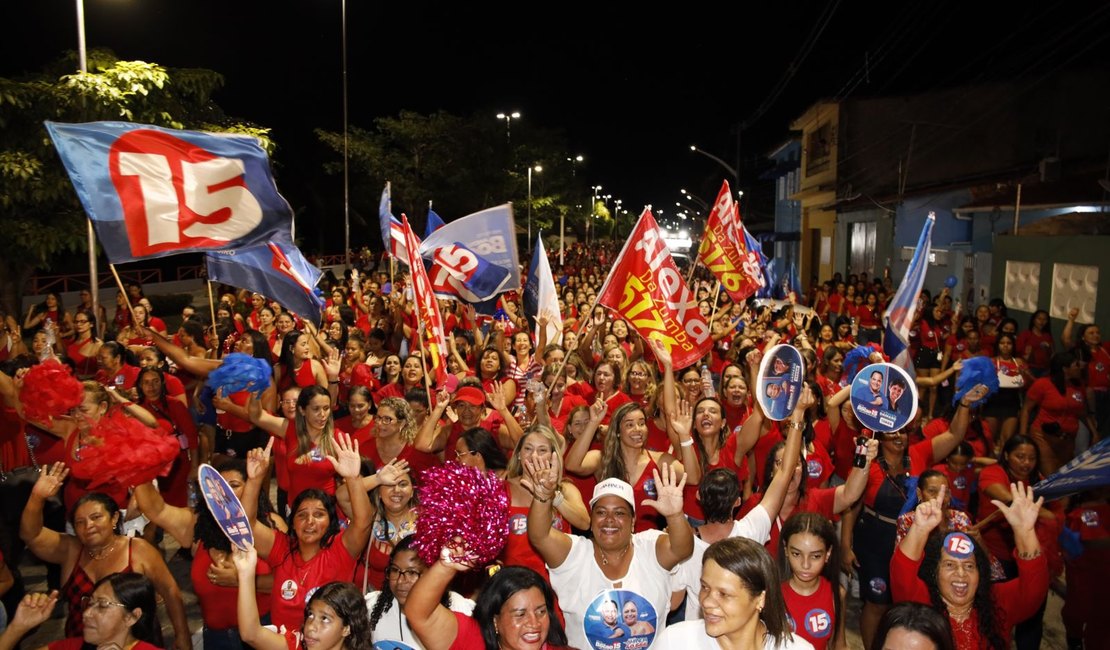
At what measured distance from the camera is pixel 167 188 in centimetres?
619

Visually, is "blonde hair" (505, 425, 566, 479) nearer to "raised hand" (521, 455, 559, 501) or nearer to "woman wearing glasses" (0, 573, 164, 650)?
"raised hand" (521, 455, 559, 501)

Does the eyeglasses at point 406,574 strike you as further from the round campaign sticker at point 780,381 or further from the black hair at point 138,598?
the round campaign sticker at point 780,381

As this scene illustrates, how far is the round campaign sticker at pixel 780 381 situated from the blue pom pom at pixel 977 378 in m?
1.20

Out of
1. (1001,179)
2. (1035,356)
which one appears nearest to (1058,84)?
(1001,179)

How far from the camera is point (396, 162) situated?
37.8 metres

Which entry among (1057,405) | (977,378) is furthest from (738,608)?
(1057,405)

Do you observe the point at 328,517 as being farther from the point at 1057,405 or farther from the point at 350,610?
the point at 1057,405

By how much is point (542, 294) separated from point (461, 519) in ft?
22.1

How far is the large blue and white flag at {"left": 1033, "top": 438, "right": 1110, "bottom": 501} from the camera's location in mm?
4082

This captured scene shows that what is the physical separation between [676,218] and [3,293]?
18426 cm

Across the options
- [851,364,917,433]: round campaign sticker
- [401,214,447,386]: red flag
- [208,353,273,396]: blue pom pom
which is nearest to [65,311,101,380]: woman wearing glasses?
[208,353,273,396]: blue pom pom

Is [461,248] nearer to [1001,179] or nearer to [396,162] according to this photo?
[1001,179]

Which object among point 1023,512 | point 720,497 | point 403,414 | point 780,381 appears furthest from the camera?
point 403,414

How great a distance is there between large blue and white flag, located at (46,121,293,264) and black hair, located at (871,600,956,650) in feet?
16.4
